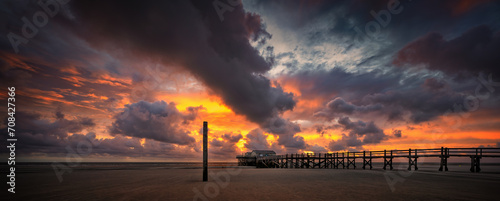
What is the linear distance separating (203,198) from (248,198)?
172cm

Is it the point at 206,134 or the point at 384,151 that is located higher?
the point at 206,134

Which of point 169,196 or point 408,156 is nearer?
point 169,196

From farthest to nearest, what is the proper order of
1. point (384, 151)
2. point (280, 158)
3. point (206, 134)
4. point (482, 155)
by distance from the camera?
point (280, 158), point (384, 151), point (482, 155), point (206, 134)

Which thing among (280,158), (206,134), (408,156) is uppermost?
(206,134)

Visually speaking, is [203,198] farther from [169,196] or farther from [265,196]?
[265,196]

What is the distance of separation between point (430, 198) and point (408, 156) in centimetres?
2244

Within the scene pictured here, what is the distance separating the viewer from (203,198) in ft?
29.0

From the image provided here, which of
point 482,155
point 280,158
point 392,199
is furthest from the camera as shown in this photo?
point 280,158

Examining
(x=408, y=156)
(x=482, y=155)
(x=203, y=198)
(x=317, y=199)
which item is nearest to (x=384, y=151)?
(x=408, y=156)

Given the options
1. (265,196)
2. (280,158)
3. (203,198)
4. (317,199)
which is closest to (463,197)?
(317,199)

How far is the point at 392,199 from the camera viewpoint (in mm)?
8359

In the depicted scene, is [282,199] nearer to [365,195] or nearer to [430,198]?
[365,195]

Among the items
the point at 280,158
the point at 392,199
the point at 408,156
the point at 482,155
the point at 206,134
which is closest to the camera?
the point at 392,199

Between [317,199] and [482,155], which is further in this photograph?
[482,155]
